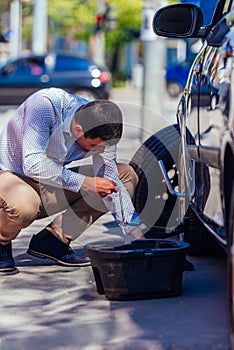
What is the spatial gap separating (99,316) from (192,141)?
1.10 m

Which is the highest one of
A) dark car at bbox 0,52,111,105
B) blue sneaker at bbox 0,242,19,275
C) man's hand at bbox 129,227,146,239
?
man's hand at bbox 129,227,146,239

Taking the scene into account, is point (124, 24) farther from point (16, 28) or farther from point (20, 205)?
point (20, 205)

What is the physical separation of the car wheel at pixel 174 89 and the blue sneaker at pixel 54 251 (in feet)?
96.7

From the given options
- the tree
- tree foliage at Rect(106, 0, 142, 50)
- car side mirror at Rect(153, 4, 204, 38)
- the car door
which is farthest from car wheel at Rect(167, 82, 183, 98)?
the car door

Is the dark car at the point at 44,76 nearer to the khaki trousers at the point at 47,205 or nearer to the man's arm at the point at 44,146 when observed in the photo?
the khaki trousers at the point at 47,205

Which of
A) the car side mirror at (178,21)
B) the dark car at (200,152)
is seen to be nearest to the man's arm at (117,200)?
the dark car at (200,152)

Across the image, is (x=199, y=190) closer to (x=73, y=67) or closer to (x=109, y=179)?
(x=109, y=179)

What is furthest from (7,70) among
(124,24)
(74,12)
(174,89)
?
(74,12)

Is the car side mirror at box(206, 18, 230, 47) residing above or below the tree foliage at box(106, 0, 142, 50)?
above

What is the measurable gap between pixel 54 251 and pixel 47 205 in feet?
1.30

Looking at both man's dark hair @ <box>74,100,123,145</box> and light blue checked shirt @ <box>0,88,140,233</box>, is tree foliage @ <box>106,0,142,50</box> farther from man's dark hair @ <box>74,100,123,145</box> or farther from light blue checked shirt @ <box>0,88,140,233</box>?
man's dark hair @ <box>74,100,123,145</box>

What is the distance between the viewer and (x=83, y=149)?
6.18 meters

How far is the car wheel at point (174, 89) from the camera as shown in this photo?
35.8 m

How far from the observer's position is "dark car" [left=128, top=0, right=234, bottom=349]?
181 inches
